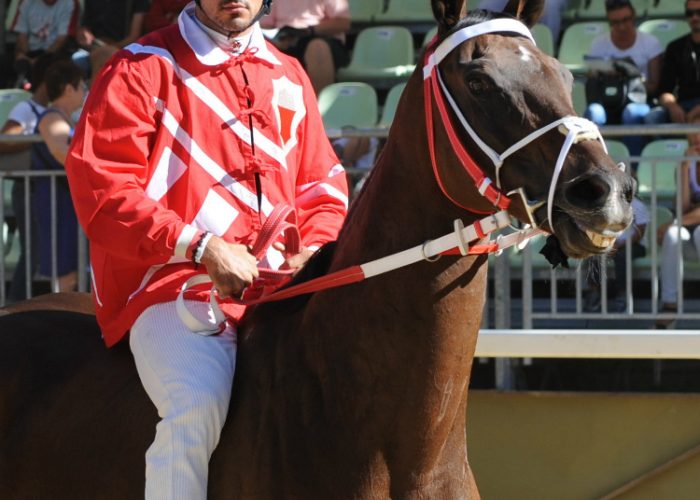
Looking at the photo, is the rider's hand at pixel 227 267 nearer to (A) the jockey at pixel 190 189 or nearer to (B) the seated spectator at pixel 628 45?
(A) the jockey at pixel 190 189

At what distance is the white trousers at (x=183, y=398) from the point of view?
3104mm

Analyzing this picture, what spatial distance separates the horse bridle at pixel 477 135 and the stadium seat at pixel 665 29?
270 inches

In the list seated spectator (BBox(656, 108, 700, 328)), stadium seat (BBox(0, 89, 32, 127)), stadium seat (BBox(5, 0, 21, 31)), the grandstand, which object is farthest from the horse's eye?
stadium seat (BBox(5, 0, 21, 31))

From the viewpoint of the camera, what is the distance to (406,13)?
10.8 m

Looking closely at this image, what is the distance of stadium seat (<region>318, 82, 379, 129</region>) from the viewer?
8.89 meters

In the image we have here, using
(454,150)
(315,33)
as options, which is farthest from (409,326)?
(315,33)

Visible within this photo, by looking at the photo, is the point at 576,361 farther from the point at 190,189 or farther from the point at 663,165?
the point at 190,189

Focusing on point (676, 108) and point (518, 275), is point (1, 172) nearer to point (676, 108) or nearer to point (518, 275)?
point (518, 275)

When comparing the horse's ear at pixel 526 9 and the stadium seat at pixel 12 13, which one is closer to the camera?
the horse's ear at pixel 526 9

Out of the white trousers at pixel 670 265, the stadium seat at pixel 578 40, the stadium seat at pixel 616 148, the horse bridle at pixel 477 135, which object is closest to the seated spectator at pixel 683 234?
the white trousers at pixel 670 265

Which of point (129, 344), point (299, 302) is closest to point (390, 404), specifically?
point (299, 302)

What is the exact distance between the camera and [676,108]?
813 centimetres

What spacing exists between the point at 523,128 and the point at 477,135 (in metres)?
0.14

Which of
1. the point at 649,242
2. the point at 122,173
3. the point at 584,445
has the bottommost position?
the point at 584,445
